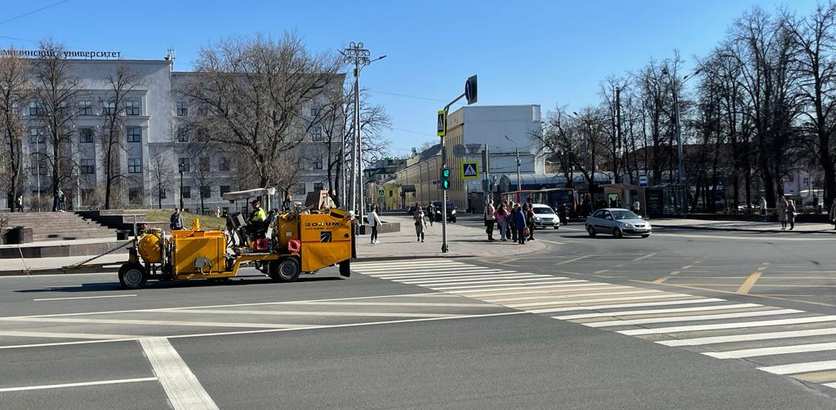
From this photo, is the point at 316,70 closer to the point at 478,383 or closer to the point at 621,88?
the point at 621,88

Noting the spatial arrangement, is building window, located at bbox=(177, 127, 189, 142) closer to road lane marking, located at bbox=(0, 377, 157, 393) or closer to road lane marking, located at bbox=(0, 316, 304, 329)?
road lane marking, located at bbox=(0, 316, 304, 329)

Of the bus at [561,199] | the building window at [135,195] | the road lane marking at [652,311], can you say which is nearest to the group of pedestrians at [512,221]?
the road lane marking at [652,311]

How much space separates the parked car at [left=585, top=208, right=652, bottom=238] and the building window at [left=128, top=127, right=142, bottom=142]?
65591 mm

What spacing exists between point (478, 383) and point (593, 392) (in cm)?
109

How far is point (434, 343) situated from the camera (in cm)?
898

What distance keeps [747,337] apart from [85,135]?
85.1 m

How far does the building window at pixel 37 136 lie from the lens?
7053cm

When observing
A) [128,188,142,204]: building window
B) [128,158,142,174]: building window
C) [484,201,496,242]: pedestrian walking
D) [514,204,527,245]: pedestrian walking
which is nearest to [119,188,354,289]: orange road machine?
[514,204,527,245]: pedestrian walking

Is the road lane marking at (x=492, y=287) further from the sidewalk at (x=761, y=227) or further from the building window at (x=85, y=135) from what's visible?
the building window at (x=85, y=135)

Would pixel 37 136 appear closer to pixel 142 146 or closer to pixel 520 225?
pixel 142 146

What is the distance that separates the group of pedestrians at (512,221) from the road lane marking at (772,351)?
2213 centimetres

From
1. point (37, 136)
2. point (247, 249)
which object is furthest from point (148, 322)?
point (37, 136)

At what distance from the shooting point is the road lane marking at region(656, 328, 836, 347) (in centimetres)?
863

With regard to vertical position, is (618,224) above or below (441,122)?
below
